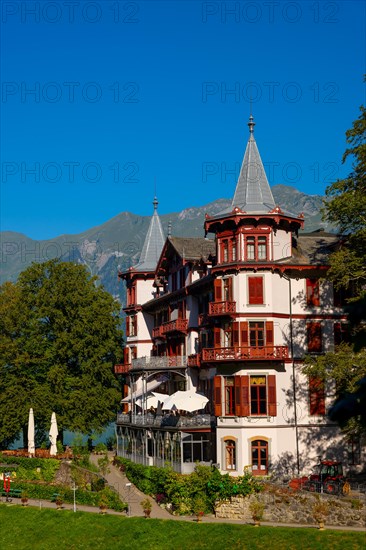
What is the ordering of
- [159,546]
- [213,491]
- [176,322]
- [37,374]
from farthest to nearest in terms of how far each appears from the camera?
[37,374] → [176,322] → [213,491] → [159,546]

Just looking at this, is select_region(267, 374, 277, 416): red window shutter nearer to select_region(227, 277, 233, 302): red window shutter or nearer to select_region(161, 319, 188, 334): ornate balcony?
select_region(227, 277, 233, 302): red window shutter

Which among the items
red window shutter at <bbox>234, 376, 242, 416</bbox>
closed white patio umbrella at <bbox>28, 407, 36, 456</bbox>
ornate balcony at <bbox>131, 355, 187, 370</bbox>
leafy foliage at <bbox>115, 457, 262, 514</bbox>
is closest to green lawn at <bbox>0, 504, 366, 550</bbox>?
leafy foliage at <bbox>115, 457, 262, 514</bbox>

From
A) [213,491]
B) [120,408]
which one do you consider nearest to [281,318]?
[213,491]

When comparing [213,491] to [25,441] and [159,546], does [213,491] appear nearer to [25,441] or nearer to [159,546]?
[159,546]

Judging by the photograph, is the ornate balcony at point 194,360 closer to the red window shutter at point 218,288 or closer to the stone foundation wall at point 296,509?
the red window shutter at point 218,288

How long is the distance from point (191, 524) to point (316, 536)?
649 cm

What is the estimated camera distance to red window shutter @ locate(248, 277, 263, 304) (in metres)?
44.4

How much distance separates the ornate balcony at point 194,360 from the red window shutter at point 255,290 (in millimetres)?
6923

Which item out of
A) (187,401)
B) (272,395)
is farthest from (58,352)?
(272,395)

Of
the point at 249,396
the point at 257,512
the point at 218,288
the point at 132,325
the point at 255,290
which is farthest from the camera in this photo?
the point at 132,325

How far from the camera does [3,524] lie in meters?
42.4

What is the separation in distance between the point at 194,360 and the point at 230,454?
27.7ft

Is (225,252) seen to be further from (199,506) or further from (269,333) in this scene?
(199,506)

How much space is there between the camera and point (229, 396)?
1745 inches
